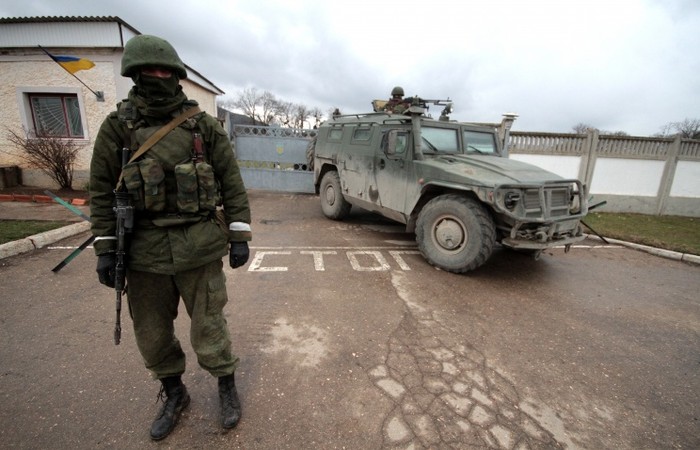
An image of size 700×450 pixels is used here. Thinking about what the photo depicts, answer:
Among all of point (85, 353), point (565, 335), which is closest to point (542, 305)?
Answer: point (565, 335)

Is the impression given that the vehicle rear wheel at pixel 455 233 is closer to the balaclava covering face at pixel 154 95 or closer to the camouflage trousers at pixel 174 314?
the camouflage trousers at pixel 174 314

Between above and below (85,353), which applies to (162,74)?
above

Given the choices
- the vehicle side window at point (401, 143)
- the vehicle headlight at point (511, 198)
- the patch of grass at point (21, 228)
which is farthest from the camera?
the vehicle side window at point (401, 143)

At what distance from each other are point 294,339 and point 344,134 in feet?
13.8

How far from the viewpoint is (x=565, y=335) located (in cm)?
279

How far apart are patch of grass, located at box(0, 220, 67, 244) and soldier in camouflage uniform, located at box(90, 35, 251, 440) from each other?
3.99 metres

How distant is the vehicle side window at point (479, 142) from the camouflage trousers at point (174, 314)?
416 cm

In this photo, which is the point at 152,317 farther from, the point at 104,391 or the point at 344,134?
the point at 344,134

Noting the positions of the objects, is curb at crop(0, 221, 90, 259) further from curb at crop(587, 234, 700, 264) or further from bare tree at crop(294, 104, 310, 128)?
bare tree at crop(294, 104, 310, 128)

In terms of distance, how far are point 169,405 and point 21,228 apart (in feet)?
16.0

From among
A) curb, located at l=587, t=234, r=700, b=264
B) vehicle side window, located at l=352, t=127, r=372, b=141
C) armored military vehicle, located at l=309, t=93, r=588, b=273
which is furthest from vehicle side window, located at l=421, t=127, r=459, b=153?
curb, located at l=587, t=234, r=700, b=264

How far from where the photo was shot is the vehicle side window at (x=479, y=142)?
4823 millimetres

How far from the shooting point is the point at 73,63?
7438 millimetres

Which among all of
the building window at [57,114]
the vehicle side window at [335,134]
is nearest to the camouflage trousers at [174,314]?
the vehicle side window at [335,134]
